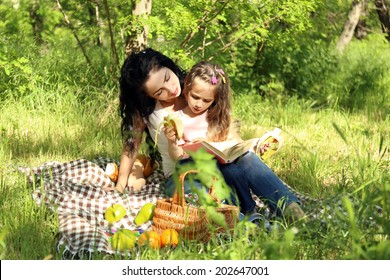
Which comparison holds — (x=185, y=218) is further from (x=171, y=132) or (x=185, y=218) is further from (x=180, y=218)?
(x=171, y=132)

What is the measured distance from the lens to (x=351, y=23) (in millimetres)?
10211

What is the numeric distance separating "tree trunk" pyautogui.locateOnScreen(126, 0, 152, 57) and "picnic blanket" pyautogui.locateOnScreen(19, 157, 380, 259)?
136 cm

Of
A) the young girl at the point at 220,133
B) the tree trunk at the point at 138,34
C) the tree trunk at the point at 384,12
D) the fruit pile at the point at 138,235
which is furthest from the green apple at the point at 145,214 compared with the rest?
the tree trunk at the point at 384,12

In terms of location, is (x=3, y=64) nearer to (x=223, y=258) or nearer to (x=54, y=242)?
(x=54, y=242)

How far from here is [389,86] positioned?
754 centimetres

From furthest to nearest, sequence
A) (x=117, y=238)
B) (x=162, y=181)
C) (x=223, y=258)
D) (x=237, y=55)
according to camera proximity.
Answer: (x=237, y=55)
(x=162, y=181)
(x=117, y=238)
(x=223, y=258)

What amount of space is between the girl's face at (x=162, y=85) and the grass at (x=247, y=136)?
2.99 ft

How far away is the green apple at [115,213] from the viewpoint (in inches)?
147

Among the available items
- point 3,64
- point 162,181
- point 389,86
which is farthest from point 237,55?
point 162,181

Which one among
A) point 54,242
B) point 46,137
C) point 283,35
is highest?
point 283,35

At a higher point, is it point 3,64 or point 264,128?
point 3,64

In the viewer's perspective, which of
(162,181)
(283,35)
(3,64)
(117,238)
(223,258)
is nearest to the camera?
(223,258)

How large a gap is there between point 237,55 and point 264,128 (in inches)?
57.7

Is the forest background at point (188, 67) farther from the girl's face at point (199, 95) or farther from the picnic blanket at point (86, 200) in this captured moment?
the girl's face at point (199, 95)
